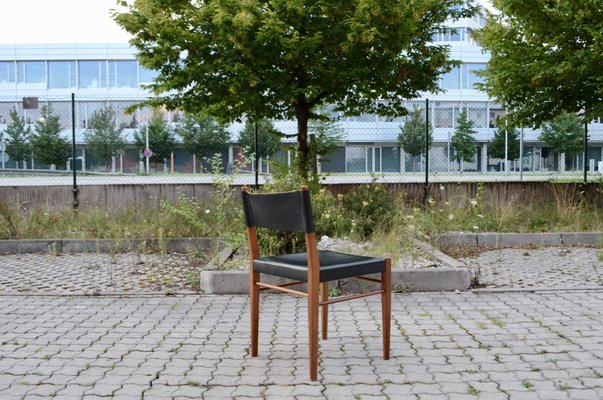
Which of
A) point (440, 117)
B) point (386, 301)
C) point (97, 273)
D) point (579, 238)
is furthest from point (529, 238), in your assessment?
point (440, 117)

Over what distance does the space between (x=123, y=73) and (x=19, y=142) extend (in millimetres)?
39622

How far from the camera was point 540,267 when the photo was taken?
8125 millimetres

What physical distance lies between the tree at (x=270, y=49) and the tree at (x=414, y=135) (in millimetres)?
1835

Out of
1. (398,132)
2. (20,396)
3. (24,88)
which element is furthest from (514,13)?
(24,88)

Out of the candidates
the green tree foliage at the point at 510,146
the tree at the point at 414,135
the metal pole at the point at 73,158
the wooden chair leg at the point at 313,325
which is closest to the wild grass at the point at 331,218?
the metal pole at the point at 73,158

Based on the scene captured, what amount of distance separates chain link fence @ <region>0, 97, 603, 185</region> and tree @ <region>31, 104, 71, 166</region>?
29 millimetres

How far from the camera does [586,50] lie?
11.2 m

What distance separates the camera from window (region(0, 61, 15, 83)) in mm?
54969

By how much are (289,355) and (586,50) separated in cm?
917

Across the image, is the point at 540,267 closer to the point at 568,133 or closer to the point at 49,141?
the point at 568,133

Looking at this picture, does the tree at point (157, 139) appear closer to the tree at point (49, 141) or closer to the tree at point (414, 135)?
the tree at point (49, 141)

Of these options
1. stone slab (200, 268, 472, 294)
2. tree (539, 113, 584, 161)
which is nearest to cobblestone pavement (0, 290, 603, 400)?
stone slab (200, 268, 472, 294)

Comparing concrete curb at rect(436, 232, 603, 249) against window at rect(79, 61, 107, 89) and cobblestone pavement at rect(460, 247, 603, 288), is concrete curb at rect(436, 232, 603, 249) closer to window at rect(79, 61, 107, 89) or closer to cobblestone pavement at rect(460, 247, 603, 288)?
cobblestone pavement at rect(460, 247, 603, 288)

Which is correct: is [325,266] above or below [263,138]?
below
